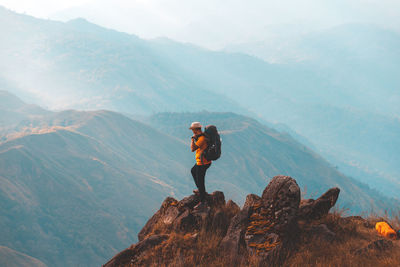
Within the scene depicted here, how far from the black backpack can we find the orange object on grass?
5.09m

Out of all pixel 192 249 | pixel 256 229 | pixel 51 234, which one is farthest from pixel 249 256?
pixel 51 234

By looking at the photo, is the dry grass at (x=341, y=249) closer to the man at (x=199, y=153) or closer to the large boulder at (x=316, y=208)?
the large boulder at (x=316, y=208)

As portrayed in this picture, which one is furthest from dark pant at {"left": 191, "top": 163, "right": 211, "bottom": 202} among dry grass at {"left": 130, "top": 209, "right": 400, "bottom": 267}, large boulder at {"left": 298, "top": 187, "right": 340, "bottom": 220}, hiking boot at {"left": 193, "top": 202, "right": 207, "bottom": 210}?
large boulder at {"left": 298, "top": 187, "right": 340, "bottom": 220}

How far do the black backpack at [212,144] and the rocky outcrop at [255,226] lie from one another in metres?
1.54

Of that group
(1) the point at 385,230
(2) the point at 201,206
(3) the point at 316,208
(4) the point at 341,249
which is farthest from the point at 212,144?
(1) the point at 385,230

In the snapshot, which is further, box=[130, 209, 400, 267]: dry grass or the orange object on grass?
the orange object on grass

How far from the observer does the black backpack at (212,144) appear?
9.84 metres

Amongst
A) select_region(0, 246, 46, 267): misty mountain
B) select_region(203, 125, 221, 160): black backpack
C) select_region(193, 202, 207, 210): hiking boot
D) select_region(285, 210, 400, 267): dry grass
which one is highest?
select_region(203, 125, 221, 160): black backpack

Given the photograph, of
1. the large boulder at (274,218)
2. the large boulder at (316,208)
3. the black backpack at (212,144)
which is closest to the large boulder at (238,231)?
the large boulder at (274,218)

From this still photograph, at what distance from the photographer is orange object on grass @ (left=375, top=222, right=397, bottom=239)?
31.4 feet

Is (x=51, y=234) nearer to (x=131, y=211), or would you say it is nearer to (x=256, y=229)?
(x=131, y=211)

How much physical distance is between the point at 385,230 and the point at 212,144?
5.41 meters

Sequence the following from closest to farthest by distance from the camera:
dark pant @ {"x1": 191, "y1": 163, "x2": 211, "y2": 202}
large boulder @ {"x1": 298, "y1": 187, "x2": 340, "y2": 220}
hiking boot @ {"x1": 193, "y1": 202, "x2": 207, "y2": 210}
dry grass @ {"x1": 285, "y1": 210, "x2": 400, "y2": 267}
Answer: dry grass @ {"x1": 285, "y1": 210, "x2": 400, "y2": 267} → large boulder @ {"x1": 298, "y1": 187, "x2": 340, "y2": 220} → dark pant @ {"x1": 191, "y1": 163, "x2": 211, "y2": 202} → hiking boot @ {"x1": 193, "y1": 202, "x2": 207, "y2": 210}

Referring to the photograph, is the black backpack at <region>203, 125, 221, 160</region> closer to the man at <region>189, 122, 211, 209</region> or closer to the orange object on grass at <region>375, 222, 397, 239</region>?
the man at <region>189, 122, 211, 209</region>
